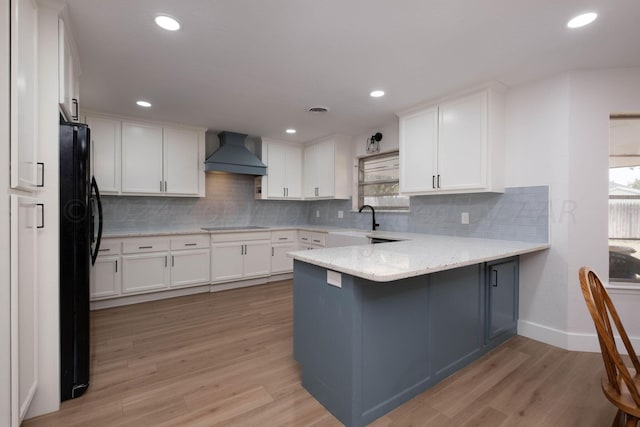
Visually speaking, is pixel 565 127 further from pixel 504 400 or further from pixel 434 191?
pixel 504 400

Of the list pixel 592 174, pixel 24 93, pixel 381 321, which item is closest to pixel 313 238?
pixel 381 321

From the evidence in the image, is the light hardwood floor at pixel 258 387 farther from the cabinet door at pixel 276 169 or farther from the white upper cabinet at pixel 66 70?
the cabinet door at pixel 276 169

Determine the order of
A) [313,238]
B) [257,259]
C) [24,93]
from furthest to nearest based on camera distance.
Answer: [313,238] → [257,259] → [24,93]

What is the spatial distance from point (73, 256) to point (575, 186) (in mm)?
3632

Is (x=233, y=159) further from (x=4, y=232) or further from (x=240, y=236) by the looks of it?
(x=4, y=232)

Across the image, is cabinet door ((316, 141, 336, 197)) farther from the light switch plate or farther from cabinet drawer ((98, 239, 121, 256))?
the light switch plate

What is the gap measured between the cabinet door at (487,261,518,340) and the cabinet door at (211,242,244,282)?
3181 millimetres

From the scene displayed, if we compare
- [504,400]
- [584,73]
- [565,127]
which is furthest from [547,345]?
[584,73]

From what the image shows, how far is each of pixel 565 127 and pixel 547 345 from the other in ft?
5.98

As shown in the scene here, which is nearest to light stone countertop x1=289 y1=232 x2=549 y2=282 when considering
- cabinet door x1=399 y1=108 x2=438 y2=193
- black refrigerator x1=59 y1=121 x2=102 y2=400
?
cabinet door x1=399 y1=108 x2=438 y2=193

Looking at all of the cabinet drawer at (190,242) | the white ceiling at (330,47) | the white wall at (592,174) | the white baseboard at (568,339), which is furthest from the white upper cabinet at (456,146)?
the cabinet drawer at (190,242)

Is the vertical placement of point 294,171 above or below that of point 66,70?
below

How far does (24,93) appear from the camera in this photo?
138 cm

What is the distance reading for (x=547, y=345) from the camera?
8.36ft
